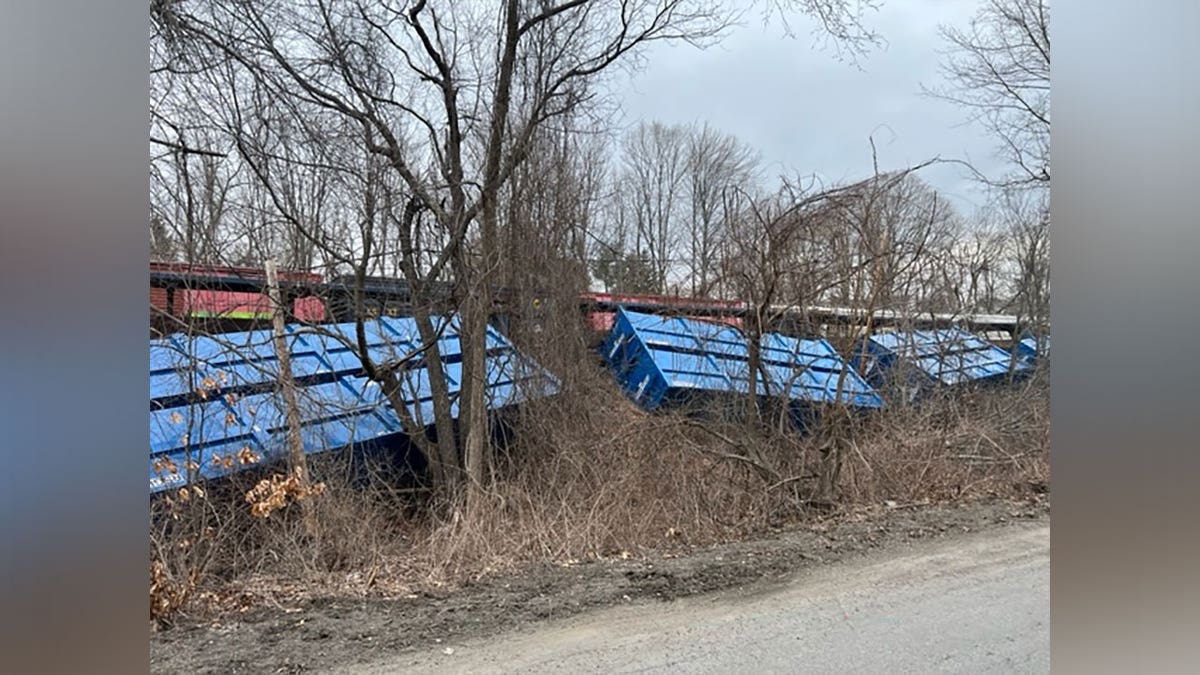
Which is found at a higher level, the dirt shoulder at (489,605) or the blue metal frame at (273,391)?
the blue metal frame at (273,391)

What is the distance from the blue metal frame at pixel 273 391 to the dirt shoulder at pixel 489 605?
1179mm

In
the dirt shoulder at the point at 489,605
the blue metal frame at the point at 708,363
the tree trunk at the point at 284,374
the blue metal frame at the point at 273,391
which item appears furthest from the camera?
the blue metal frame at the point at 708,363

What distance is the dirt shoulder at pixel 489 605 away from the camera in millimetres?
2395

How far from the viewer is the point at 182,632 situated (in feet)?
8.48

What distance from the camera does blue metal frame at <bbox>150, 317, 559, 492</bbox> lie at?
3.42m

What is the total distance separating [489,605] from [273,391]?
214cm

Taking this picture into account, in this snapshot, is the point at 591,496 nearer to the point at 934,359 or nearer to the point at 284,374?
the point at 284,374

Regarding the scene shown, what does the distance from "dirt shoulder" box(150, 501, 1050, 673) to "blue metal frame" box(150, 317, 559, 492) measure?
3.87ft

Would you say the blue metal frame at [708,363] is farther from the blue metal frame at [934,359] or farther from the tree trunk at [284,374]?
the tree trunk at [284,374]

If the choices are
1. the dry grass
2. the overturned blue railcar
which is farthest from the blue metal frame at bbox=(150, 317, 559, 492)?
the overturned blue railcar

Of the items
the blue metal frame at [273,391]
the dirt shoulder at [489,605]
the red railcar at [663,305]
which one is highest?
the red railcar at [663,305]

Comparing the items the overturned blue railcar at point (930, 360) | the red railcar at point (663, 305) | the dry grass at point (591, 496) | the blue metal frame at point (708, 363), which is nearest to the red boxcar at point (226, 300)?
the dry grass at point (591, 496)

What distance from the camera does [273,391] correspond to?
386 centimetres
